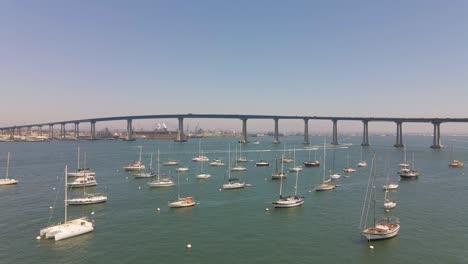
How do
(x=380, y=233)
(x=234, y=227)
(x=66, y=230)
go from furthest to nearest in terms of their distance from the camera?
(x=234, y=227) → (x=66, y=230) → (x=380, y=233)

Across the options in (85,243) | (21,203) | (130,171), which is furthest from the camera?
(130,171)

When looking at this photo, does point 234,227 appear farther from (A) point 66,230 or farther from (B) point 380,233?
(A) point 66,230

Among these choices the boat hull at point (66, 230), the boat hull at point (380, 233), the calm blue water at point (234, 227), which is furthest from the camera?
the boat hull at point (66, 230)

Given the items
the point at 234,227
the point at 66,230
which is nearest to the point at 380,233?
the point at 234,227

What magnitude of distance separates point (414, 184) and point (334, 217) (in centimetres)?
3716

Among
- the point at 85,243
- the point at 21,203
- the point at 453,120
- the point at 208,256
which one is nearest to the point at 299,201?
the point at 208,256

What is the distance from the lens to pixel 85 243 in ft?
117

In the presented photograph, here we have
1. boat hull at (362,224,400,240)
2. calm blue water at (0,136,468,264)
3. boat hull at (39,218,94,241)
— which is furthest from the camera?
boat hull at (39,218,94,241)

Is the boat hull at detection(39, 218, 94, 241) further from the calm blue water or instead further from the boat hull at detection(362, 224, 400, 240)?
the boat hull at detection(362, 224, 400, 240)

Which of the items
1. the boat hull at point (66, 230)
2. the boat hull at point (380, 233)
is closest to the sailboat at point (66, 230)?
the boat hull at point (66, 230)

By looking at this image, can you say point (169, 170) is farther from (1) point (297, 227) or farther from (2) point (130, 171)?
(1) point (297, 227)

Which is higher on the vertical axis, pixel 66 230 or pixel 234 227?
pixel 66 230

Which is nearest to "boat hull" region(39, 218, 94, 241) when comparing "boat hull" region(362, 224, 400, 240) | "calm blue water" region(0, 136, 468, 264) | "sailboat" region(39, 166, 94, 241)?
"sailboat" region(39, 166, 94, 241)

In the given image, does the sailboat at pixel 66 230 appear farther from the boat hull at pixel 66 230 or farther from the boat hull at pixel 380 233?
the boat hull at pixel 380 233
